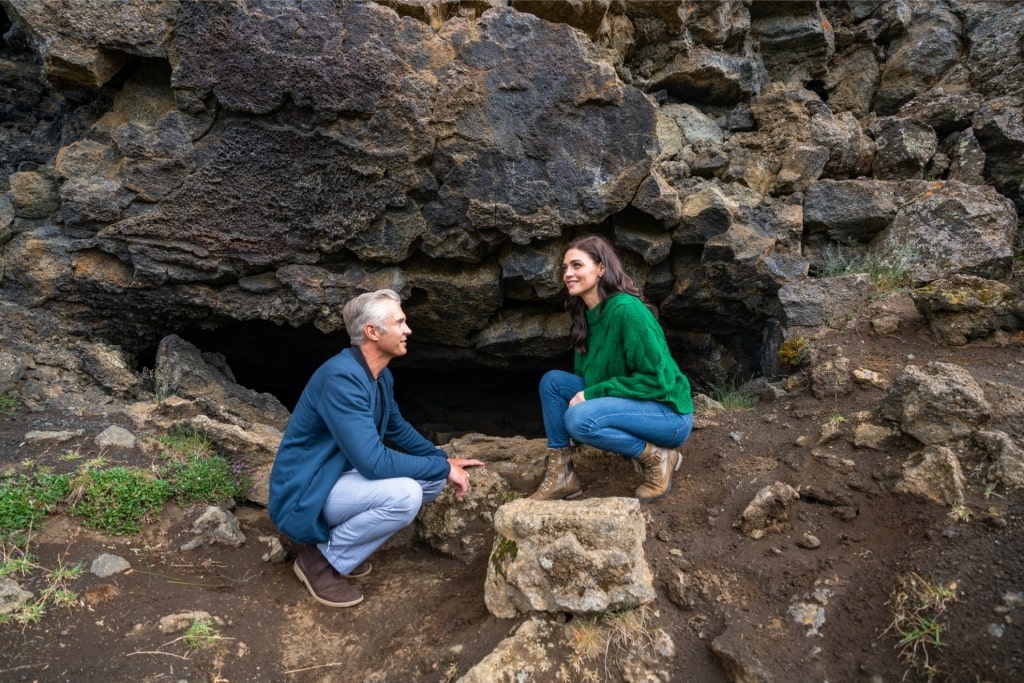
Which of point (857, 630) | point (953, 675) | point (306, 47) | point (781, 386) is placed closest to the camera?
point (953, 675)

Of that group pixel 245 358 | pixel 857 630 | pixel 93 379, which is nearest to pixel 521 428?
pixel 245 358

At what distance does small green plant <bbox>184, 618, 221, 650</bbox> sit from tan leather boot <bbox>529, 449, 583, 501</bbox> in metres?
1.76

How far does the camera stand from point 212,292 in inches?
205

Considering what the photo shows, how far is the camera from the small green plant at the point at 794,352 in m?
4.86

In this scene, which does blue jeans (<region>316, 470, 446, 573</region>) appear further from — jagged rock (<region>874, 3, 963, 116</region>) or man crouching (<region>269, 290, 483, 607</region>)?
jagged rock (<region>874, 3, 963, 116</region>)

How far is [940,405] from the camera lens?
10.4 feet

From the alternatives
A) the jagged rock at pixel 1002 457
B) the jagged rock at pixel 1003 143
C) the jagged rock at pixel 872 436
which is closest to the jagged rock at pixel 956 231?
the jagged rock at pixel 1003 143

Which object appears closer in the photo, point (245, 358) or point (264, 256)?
point (264, 256)

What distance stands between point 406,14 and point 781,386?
420 centimetres

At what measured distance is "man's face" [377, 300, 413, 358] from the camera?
3.09 meters

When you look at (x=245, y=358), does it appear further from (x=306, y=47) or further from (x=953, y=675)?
(x=953, y=675)

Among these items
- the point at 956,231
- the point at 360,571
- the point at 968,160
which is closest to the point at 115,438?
the point at 360,571

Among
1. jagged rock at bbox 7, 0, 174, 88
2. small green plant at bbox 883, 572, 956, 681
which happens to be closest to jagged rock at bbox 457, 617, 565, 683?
small green plant at bbox 883, 572, 956, 681

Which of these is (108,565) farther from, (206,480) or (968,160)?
(968,160)
